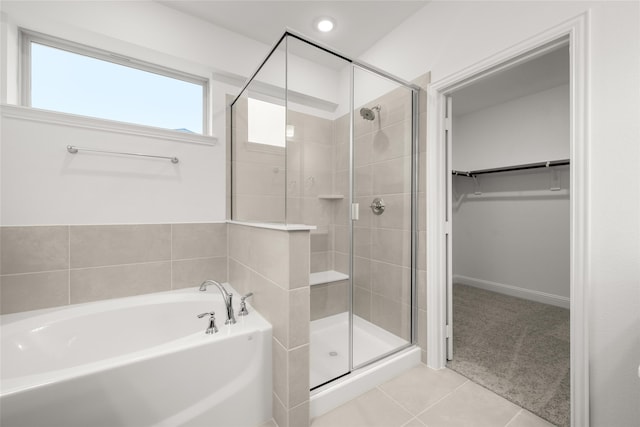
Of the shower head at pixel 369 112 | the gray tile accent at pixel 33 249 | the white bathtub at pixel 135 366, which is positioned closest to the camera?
the white bathtub at pixel 135 366

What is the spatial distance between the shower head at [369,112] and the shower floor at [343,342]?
1474mm

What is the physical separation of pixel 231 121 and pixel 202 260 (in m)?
1.18

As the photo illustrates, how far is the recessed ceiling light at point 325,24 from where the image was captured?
6.78ft

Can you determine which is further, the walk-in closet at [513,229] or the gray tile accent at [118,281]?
the walk-in closet at [513,229]

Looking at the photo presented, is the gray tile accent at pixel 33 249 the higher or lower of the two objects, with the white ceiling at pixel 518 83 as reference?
lower

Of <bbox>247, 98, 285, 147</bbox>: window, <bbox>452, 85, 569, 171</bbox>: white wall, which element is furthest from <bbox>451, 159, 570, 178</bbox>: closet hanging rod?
<bbox>247, 98, 285, 147</bbox>: window

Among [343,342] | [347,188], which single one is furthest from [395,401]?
[347,188]

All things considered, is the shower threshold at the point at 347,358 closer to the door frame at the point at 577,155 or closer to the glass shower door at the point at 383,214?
the glass shower door at the point at 383,214

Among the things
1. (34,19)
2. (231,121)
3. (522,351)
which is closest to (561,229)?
(522,351)

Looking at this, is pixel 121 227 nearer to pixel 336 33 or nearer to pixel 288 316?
pixel 288 316

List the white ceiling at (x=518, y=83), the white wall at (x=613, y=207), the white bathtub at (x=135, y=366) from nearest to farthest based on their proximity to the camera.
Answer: the white bathtub at (x=135, y=366) < the white wall at (x=613, y=207) < the white ceiling at (x=518, y=83)

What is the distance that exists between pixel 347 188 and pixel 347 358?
1.15 m

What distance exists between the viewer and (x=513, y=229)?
132 inches

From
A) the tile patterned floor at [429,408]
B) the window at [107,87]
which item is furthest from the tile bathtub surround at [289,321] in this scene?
the window at [107,87]
